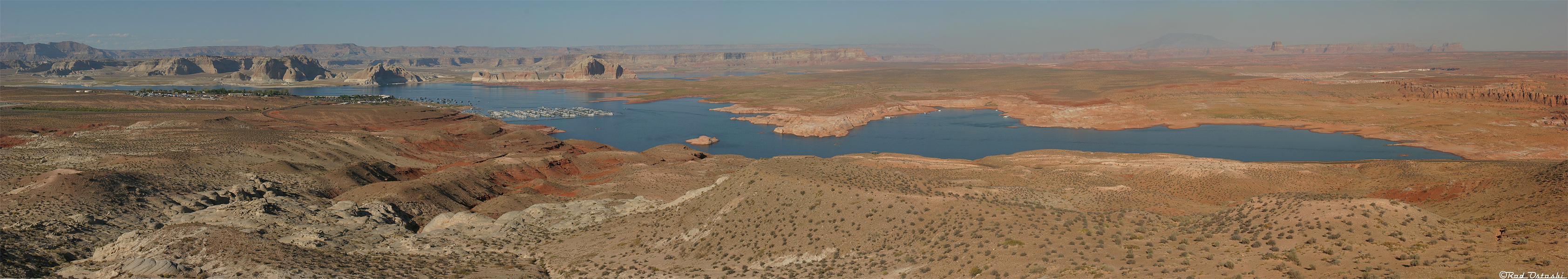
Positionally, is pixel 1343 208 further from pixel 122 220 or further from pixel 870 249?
pixel 122 220

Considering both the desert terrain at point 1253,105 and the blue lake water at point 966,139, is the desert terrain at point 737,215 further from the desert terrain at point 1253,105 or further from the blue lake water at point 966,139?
the desert terrain at point 1253,105

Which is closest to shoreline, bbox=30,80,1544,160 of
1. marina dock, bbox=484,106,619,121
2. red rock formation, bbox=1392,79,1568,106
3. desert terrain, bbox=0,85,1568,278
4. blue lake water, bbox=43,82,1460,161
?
blue lake water, bbox=43,82,1460,161

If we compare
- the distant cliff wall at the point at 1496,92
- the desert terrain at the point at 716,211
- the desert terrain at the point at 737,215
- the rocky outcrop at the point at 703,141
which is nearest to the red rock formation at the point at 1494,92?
the distant cliff wall at the point at 1496,92

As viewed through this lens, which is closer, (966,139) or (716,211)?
(716,211)

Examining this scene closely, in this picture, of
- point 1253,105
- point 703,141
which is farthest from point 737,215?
point 1253,105

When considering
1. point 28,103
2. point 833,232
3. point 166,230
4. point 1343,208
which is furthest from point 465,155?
point 28,103

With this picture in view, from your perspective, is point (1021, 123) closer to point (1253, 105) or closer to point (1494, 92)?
point (1253, 105)
